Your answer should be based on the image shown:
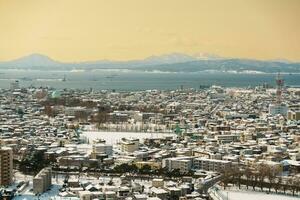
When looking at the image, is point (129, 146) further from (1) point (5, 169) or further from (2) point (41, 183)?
(2) point (41, 183)

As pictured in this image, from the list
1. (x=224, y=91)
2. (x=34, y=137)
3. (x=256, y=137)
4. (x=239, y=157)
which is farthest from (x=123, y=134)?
A: (x=224, y=91)

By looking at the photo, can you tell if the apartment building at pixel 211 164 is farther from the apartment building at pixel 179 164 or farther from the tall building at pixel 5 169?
the tall building at pixel 5 169

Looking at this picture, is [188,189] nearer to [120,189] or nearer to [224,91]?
[120,189]

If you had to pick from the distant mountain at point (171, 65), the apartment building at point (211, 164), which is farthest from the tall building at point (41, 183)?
the distant mountain at point (171, 65)

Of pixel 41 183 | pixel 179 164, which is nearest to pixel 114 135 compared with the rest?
pixel 179 164

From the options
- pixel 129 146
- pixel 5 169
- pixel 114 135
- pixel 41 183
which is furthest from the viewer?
pixel 114 135

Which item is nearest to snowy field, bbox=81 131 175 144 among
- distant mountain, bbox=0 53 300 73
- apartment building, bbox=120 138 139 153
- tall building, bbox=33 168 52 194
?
apartment building, bbox=120 138 139 153

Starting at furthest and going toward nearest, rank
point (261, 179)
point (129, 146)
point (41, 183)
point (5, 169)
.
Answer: point (129, 146) → point (261, 179) → point (5, 169) → point (41, 183)

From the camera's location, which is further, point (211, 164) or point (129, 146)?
point (129, 146)

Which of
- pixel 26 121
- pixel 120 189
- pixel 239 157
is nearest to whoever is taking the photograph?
pixel 120 189

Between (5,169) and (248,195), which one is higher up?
(5,169)

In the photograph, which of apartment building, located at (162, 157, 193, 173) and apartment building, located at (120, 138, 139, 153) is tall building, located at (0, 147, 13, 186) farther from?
apartment building, located at (120, 138, 139, 153)
